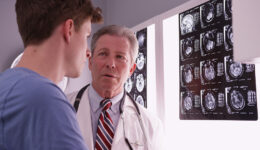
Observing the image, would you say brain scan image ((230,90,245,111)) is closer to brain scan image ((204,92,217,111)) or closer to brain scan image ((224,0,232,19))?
brain scan image ((204,92,217,111))

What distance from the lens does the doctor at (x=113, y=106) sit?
132 centimetres

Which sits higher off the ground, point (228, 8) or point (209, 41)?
point (228, 8)

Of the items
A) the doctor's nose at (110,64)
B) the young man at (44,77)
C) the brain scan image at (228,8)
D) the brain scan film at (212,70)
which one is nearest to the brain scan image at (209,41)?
the brain scan film at (212,70)

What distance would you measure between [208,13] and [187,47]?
212 mm

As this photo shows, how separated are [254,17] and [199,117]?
0.69m

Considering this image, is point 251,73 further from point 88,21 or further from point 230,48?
Answer: point 88,21

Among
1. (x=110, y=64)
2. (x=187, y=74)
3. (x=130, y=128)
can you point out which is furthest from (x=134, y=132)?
(x=187, y=74)

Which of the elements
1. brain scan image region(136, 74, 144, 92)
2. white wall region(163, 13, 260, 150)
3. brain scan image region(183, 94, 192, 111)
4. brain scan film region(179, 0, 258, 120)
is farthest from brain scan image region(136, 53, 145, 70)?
brain scan image region(183, 94, 192, 111)

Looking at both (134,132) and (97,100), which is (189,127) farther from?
(97,100)

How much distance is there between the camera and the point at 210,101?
1491 millimetres

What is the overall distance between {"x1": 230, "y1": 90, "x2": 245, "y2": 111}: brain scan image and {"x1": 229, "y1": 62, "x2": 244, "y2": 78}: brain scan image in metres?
0.07

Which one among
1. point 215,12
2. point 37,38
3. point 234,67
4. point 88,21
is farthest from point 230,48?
point 37,38

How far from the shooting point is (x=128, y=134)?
134 cm

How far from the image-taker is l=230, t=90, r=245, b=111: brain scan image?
134 centimetres
